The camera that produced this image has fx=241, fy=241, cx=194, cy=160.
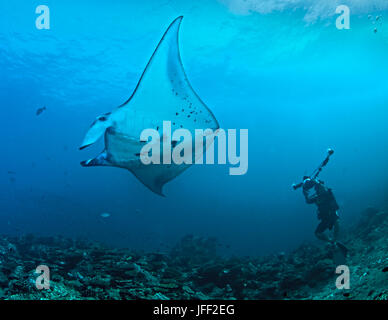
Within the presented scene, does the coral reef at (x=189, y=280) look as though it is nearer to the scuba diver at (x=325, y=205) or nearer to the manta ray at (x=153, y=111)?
the scuba diver at (x=325, y=205)

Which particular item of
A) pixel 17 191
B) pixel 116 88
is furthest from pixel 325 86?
pixel 17 191

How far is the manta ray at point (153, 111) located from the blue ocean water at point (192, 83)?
7999 millimetres

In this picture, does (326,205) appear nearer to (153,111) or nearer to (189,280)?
(189,280)

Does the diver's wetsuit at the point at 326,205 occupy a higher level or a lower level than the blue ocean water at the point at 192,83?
lower

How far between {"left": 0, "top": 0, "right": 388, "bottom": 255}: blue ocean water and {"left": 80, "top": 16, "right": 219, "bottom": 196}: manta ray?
800 cm

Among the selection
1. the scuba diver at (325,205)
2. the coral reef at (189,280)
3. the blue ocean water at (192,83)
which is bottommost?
the coral reef at (189,280)

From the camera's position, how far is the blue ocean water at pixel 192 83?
693 inches

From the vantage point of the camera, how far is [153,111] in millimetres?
3492

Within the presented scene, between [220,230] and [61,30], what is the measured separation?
28.3m

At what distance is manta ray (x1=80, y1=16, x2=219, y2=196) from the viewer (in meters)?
3.11

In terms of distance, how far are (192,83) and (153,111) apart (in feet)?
84.3

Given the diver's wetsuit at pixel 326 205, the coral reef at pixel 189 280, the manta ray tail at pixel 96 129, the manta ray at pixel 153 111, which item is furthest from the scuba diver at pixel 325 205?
the manta ray tail at pixel 96 129

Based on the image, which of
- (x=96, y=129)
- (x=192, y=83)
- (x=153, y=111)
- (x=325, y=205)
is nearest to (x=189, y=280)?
(x=153, y=111)

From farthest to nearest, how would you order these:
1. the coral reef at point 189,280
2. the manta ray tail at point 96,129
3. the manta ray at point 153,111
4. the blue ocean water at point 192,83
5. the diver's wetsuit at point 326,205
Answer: the blue ocean water at point 192,83, the diver's wetsuit at point 326,205, the coral reef at point 189,280, the manta ray at point 153,111, the manta ray tail at point 96,129
